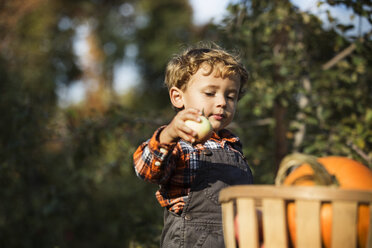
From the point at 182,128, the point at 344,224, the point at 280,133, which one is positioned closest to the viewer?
the point at 344,224

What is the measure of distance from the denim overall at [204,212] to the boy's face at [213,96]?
162mm

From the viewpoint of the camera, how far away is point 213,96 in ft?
6.14

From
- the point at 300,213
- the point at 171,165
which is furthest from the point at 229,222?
the point at 171,165

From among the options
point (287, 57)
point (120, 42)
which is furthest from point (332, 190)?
point (120, 42)

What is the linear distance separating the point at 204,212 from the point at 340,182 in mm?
613

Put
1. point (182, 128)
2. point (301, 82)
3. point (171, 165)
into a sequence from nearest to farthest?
point (182, 128) → point (171, 165) → point (301, 82)

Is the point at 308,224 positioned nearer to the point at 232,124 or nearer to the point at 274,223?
the point at 274,223

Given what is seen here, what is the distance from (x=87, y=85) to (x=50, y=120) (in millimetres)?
8990

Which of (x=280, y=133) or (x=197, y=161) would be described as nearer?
(x=197, y=161)

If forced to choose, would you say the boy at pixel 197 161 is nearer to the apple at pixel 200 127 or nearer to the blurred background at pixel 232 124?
the apple at pixel 200 127

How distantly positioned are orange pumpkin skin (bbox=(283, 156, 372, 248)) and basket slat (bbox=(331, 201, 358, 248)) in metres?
0.03

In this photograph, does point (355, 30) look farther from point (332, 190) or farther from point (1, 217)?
point (1, 217)

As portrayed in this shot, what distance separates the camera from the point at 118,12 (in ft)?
48.0

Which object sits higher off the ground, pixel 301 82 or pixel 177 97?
pixel 301 82
